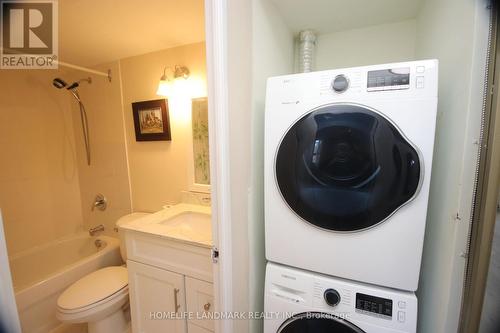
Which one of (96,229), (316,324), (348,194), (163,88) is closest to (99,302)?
(96,229)

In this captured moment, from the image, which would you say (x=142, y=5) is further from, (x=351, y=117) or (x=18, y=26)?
(x=351, y=117)

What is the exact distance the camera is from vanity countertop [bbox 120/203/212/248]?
120 cm

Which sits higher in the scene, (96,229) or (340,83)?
(340,83)

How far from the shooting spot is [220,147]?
32.4 inches

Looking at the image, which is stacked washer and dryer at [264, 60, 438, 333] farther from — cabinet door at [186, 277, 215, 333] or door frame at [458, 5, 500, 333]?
cabinet door at [186, 277, 215, 333]

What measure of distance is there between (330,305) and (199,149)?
1362 millimetres

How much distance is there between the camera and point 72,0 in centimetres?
114

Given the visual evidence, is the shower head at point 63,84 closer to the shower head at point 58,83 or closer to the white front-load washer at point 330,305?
the shower head at point 58,83

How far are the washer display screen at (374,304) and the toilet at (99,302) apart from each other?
157 cm

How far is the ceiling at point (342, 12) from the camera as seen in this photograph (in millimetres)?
1090

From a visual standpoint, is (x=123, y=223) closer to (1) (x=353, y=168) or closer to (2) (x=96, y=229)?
(2) (x=96, y=229)

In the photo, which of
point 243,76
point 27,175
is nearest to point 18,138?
point 27,175

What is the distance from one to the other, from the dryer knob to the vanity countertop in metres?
0.59

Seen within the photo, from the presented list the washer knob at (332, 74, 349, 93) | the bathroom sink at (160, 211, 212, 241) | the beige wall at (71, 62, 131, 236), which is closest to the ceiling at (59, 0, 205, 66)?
the beige wall at (71, 62, 131, 236)
